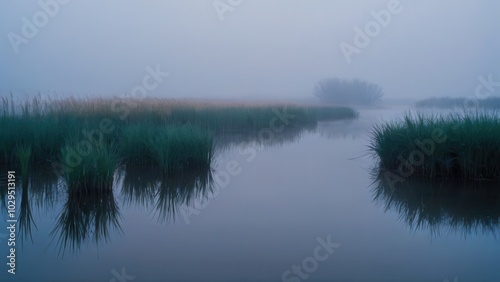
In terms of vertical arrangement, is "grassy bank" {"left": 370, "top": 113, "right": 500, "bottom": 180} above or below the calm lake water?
above

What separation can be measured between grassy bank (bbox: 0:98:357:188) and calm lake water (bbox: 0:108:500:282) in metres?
0.33

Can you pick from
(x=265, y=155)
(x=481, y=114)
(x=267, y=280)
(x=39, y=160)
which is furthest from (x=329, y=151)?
(x=267, y=280)

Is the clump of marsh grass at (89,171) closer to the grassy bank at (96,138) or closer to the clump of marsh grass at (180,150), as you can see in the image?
the grassy bank at (96,138)

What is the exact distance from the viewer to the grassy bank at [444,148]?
5.30 meters

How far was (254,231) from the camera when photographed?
11.4 ft

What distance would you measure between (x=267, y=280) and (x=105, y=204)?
2.14 m

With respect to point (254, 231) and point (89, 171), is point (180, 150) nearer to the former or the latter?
point (89, 171)

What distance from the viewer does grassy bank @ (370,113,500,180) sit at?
530 cm

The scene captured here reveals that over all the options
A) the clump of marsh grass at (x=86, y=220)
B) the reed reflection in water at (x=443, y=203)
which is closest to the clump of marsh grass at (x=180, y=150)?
the clump of marsh grass at (x=86, y=220)

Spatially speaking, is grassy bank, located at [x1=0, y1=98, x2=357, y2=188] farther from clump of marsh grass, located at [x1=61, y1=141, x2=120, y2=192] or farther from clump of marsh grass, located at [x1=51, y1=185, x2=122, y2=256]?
clump of marsh grass, located at [x1=51, y1=185, x2=122, y2=256]

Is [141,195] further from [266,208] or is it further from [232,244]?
[232,244]

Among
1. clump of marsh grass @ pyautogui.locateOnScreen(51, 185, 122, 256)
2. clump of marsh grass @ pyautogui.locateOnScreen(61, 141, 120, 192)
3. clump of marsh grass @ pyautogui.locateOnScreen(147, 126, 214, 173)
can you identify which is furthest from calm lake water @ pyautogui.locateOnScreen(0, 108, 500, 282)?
clump of marsh grass @ pyautogui.locateOnScreen(147, 126, 214, 173)

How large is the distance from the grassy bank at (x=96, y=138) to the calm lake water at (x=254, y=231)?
1.07 feet

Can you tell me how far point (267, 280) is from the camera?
255 cm
